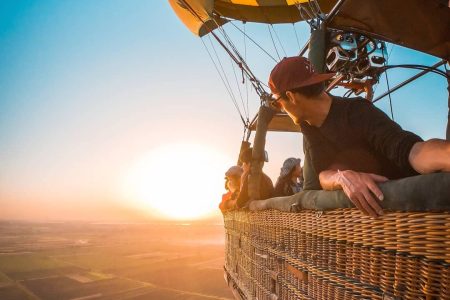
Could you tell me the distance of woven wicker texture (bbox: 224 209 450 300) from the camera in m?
0.97

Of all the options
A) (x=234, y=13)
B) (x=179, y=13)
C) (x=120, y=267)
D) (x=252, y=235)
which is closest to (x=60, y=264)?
(x=120, y=267)

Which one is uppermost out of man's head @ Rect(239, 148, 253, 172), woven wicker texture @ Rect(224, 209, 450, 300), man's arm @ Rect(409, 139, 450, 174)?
man's head @ Rect(239, 148, 253, 172)

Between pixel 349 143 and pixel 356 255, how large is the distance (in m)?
0.63

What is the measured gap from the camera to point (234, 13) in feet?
44.0

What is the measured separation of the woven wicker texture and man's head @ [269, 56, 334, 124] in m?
0.72

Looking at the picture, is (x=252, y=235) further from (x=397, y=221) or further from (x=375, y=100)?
(x=375, y=100)

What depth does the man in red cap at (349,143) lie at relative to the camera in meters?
1.15

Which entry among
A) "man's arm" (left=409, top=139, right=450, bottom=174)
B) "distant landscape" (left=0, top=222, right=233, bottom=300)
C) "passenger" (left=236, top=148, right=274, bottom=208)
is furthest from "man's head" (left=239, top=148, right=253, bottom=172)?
"distant landscape" (left=0, top=222, right=233, bottom=300)

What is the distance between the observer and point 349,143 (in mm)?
1710

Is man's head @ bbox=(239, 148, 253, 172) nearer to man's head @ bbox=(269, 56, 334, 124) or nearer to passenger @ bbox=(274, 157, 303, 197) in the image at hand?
passenger @ bbox=(274, 157, 303, 197)

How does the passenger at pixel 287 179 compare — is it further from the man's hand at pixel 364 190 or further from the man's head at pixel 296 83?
the man's hand at pixel 364 190

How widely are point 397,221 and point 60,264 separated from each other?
7679 cm

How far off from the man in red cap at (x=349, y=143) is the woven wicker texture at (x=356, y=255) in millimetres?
135

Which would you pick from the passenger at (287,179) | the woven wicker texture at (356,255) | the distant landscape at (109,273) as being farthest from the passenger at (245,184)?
the distant landscape at (109,273)
